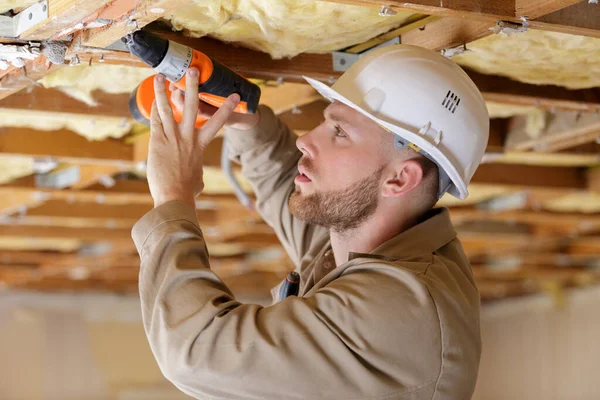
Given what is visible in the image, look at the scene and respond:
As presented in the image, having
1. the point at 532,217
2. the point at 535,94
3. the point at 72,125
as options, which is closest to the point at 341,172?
the point at 535,94

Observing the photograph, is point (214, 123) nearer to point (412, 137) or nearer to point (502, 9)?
point (412, 137)

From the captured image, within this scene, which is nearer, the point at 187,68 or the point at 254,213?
the point at 187,68

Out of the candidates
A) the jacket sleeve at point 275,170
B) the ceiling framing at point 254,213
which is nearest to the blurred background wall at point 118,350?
the ceiling framing at point 254,213

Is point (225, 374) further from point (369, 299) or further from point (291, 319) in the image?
point (369, 299)

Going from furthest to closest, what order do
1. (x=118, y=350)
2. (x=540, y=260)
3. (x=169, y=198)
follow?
1. (x=118, y=350)
2. (x=540, y=260)
3. (x=169, y=198)

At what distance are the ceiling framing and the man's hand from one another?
0.52 feet

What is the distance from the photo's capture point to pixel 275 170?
2115mm

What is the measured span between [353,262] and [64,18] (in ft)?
2.26

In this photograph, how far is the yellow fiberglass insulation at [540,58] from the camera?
198cm

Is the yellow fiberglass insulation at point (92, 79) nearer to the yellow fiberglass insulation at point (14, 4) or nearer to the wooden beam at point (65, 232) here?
the yellow fiberglass insulation at point (14, 4)

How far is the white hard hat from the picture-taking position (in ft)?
5.48

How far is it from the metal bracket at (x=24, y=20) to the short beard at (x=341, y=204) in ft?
2.02

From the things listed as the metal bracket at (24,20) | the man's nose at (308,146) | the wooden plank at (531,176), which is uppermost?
the metal bracket at (24,20)

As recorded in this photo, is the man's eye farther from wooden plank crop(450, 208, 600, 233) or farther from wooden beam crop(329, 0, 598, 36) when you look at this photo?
wooden plank crop(450, 208, 600, 233)
